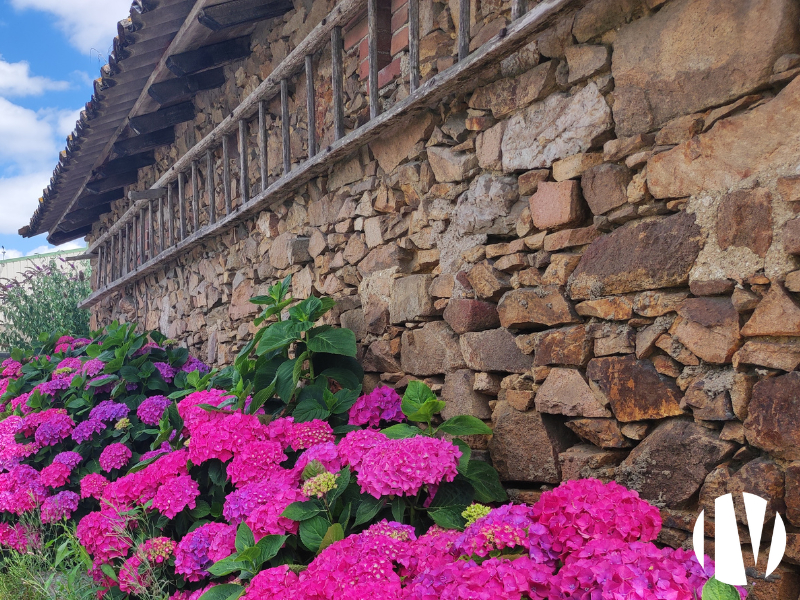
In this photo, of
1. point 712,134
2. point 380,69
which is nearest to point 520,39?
point 712,134

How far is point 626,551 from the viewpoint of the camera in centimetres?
125

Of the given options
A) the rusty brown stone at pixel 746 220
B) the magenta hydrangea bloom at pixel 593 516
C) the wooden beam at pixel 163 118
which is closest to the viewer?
the magenta hydrangea bloom at pixel 593 516

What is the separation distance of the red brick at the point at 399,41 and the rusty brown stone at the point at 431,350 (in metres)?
1.20

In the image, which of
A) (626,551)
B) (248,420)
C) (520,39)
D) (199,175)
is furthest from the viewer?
(199,175)

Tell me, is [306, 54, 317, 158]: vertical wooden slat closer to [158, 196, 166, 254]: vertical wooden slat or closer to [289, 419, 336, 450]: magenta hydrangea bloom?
[289, 419, 336, 450]: magenta hydrangea bloom

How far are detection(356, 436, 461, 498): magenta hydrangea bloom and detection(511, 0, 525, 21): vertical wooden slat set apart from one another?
1.34 meters

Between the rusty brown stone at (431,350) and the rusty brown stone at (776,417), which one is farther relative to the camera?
the rusty brown stone at (431,350)

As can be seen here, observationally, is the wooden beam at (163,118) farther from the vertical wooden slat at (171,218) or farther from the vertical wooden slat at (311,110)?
the vertical wooden slat at (311,110)

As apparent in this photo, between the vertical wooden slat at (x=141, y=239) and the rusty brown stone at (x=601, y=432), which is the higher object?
the vertical wooden slat at (x=141, y=239)

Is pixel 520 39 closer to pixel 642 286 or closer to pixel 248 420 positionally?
pixel 642 286

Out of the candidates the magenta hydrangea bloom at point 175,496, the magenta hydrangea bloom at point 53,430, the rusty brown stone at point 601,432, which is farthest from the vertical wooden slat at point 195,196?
the rusty brown stone at point 601,432

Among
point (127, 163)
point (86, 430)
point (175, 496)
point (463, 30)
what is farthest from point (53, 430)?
point (127, 163)

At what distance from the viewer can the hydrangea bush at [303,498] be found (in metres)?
1.38

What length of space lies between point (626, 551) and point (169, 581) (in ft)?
5.92
